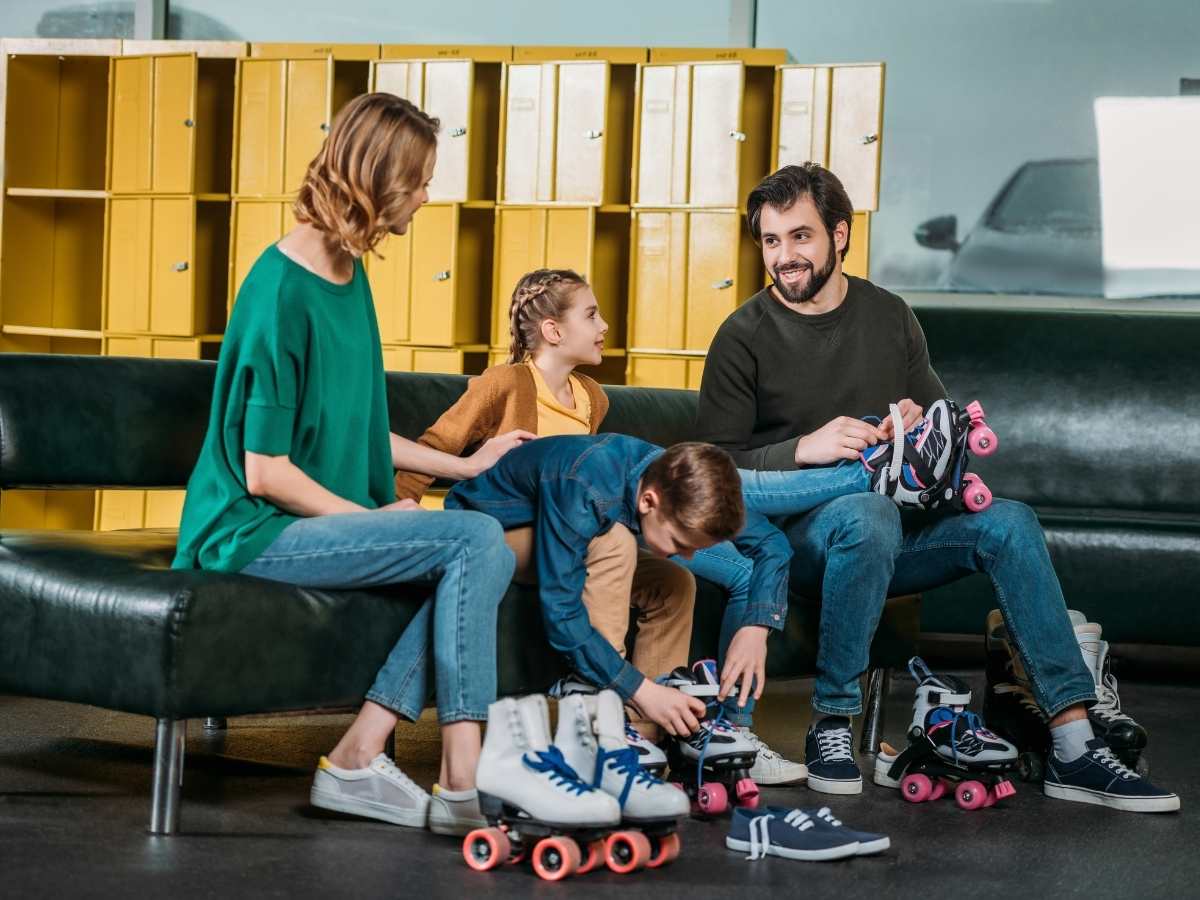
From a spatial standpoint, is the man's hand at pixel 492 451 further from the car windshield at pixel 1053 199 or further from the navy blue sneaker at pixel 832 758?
the car windshield at pixel 1053 199

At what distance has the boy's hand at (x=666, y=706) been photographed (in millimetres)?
2070

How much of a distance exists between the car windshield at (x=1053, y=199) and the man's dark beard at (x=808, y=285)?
7.51 ft

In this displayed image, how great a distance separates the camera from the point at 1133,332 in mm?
3713

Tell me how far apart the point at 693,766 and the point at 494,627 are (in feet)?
1.43

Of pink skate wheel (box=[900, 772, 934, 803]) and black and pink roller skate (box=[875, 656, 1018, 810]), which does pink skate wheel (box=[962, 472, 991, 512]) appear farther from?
pink skate wheel (box=[900, 772, 934, 803])

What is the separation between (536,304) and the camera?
278 centimetres

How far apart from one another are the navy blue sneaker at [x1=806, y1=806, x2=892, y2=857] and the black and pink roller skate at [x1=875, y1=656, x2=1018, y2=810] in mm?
323

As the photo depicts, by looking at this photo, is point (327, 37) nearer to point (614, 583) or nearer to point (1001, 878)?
point (614, 583)

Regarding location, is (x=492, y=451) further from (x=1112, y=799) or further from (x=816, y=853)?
(x=1112, y=799)

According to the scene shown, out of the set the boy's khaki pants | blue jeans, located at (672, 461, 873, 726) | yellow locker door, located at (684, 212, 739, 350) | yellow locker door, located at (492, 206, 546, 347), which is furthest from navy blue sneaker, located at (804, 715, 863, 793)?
yellow locker door, located at (492, 206, 546, 347)

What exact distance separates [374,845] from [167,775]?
A: 0.93 ft

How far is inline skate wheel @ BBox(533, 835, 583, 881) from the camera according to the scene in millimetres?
1808

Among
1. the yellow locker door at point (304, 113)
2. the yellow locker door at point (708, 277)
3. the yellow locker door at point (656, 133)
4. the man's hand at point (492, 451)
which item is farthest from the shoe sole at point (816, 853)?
the yellow locker door at point (304, 113)

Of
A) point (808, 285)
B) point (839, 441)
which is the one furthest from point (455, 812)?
point (808, 285)
